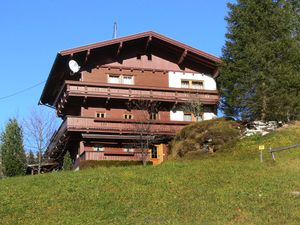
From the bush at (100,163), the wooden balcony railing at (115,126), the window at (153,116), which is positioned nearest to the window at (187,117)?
the wooden balcony railing at (115,126)

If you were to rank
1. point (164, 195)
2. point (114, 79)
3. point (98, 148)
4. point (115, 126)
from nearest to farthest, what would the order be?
point (164, 195) → point (115, 126) → point (98, 148) → point (114, 79)

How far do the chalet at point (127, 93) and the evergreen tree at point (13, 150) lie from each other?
9.52 feet

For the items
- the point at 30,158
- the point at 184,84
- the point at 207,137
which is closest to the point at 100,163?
the point at 207,137

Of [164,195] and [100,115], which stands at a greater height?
[100,115]

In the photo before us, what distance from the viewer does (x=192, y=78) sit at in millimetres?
44812

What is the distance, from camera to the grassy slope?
1777 centimetres

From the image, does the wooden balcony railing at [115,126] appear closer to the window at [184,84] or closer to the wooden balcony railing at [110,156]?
the wooden balcony railing at [110,156]

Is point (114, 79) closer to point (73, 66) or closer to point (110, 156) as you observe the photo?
point (73, 66)

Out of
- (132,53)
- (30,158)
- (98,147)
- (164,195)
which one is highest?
(132,53)

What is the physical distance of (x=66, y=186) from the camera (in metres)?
22.5

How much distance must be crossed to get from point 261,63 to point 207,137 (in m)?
5.71

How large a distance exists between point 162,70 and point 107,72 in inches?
182

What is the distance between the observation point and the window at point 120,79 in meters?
42.7

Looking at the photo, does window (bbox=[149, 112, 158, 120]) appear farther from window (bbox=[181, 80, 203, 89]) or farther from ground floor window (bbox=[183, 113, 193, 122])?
window (bbox=[181, 80, 203, 89])
